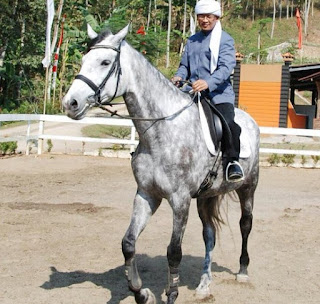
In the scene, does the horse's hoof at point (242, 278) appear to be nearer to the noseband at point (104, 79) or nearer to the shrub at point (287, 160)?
the noseband at point (104, 79)

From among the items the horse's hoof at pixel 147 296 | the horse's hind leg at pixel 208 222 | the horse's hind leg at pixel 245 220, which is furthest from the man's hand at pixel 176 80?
the horse's hoof at pixel 147 296

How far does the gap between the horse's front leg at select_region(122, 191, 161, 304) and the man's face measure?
1644 millimetres

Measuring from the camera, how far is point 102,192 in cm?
1095

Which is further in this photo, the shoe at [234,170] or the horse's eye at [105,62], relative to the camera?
the shoe at [234,170]

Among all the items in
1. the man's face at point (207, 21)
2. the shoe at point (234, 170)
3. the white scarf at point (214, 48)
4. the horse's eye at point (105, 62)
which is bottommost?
the shoe at point (234, 170)

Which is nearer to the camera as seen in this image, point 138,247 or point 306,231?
point 138,247

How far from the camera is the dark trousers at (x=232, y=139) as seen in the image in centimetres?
509

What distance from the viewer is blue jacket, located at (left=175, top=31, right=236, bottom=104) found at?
5.01 meters

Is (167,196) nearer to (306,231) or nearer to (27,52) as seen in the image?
(306,231)

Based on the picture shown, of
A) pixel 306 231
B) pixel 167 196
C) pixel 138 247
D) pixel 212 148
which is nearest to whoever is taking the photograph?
pixel 167 196

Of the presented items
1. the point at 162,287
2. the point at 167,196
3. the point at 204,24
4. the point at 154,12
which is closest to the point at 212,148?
the point at 167,196

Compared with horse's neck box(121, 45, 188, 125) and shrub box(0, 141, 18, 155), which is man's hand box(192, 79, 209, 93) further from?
shrub box(0, 141, 18, 155)

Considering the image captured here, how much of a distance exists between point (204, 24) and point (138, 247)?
10.2 ft

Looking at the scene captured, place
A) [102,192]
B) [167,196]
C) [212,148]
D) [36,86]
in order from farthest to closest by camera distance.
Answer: [36,86] < [102,192] < [212,148] < [167,196]
